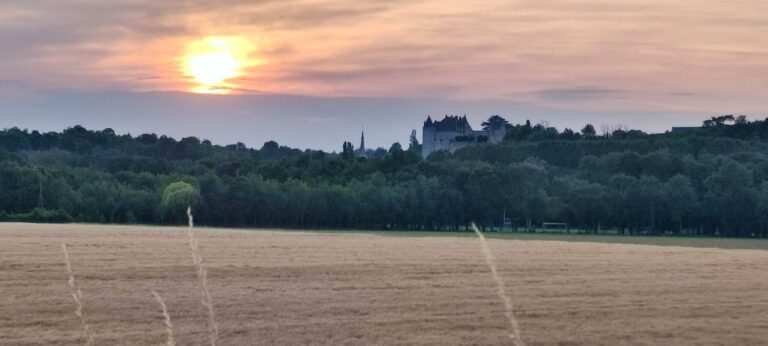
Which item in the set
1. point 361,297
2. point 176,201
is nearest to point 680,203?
point 176,201

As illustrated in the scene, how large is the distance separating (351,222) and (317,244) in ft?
219

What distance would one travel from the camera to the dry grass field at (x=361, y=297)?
26547mm

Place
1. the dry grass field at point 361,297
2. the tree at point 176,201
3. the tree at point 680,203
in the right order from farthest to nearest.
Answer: the tree at point 680,203 → the tree at point 176,201 → the dry grass field at point 361,297

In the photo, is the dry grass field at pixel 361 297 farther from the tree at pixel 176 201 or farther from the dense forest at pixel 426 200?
the dense forest at pixel 426 200

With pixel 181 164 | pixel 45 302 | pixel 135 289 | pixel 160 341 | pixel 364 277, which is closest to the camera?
pixel 160 341

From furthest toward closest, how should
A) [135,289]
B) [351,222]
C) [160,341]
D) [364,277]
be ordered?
[351,222] → [364,277] → [135,289] → [160,341]

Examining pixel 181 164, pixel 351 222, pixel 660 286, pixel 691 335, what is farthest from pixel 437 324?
pixel 181 164

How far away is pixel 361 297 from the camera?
111ft

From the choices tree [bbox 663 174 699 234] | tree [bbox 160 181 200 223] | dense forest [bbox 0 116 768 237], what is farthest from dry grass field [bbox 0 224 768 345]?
tree [bbox 663 174 699 234]

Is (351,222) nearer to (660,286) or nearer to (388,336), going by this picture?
(660,286)

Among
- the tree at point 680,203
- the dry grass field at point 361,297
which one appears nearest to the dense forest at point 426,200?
the tree at point 680,203

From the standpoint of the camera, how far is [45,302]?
28594 millimetres

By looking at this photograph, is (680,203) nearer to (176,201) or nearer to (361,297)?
(176,201)

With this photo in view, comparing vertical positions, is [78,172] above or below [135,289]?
above
